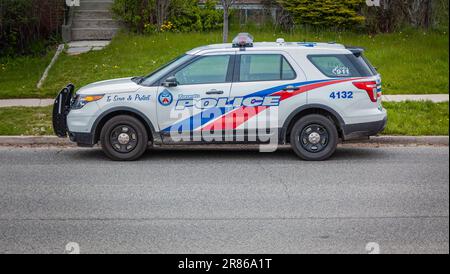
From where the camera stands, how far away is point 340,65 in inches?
444

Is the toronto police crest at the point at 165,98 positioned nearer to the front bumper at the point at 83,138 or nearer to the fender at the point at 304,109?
the front bumper at the point at 83,138

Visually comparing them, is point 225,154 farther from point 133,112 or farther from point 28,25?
point 28,25

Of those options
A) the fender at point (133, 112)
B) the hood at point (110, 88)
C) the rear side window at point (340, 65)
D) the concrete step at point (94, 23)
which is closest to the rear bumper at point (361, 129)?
the rear side window at point (340, 65)

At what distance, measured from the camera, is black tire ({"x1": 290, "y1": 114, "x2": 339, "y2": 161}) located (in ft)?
36.6

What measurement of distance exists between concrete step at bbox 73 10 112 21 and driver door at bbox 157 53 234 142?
10.8m

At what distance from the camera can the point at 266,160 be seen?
451 inches

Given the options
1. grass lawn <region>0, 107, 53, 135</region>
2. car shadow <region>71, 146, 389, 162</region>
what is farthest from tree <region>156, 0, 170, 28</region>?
car shadow <region>71, 146, 389, 162</region>

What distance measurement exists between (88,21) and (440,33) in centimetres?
929

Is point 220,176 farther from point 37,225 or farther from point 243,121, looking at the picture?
point 37,225

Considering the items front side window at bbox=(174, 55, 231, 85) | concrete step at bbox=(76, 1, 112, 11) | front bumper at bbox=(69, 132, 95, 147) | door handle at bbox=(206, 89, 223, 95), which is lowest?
front bumper at bbox=(69, 132, 95, 147)

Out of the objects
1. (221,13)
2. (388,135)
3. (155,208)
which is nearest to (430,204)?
(155,208)

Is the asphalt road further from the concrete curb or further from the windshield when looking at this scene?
the windshield

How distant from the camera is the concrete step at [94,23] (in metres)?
21.1

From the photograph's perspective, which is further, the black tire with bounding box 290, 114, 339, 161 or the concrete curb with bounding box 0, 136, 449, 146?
the concrete curb with bounding box 0, 136, 449, 146
